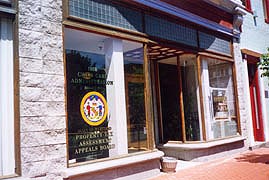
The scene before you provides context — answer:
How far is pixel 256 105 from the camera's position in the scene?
10727 millimetres

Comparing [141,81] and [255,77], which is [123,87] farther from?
[255,77]

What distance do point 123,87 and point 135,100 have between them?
51 centimetres

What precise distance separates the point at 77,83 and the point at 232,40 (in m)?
6.45

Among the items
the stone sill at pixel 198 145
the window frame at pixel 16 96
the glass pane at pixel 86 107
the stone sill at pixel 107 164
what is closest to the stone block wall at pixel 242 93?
the stone sill at pixel 198 145

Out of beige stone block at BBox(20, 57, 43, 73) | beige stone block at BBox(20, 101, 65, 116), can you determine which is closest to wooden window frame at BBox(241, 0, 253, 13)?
beige stone block at BBox(20, 101, 65, 116)

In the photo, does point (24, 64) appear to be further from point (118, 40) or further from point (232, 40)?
point (232, 40)

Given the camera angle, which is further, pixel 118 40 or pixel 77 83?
pixel 118 40

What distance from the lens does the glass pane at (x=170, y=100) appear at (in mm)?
8414

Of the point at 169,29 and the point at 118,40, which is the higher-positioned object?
the point at 169,29

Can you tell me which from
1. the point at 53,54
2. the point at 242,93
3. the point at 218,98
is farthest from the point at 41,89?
the point at 242,93

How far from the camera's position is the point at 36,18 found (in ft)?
15.0

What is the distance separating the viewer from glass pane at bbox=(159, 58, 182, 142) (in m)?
8.41

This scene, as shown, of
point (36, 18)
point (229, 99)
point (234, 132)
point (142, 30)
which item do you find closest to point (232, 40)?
point (229, 99)

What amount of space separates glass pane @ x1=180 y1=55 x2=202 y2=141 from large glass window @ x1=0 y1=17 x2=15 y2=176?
5.15 meters
